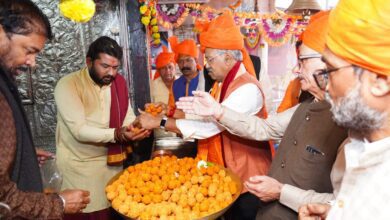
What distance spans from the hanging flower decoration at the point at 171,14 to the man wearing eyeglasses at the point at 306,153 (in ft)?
16.4

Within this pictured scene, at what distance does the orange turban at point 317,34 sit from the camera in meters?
1.56

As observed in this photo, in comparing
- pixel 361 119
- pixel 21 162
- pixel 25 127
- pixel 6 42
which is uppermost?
pixel 6 42

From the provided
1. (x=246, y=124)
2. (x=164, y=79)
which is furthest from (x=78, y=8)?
(x=164, y=79)

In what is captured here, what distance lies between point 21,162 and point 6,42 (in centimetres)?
54

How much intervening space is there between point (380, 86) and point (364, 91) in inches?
1.7

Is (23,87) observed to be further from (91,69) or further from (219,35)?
(219,35)

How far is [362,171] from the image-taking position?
1019mm

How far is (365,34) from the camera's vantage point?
862 mm

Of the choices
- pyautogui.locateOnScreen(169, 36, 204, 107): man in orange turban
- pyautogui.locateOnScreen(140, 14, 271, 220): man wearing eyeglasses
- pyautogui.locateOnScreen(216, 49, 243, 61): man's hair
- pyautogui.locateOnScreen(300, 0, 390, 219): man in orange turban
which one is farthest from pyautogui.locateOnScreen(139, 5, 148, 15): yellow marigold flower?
pyautogui.locateOnScreen(300, 0, 390, 219): man in orange turban

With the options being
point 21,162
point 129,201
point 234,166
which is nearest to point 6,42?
point 21,162

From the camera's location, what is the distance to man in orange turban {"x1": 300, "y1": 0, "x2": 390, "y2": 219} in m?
0.85

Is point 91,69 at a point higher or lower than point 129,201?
higher

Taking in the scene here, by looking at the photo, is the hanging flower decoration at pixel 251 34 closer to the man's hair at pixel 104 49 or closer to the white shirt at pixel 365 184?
the man's hair at pixel 104 49

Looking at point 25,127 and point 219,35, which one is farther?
point 219,35
